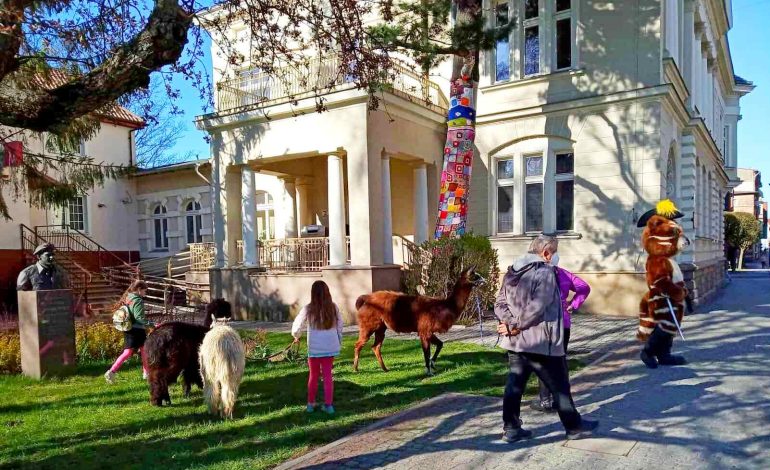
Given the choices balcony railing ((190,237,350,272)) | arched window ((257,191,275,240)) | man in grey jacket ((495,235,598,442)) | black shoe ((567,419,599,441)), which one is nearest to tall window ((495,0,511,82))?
balcony railing ((190,237,350,272))

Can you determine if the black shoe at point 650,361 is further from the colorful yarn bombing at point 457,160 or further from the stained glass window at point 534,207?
the stained glass window at point 534,207

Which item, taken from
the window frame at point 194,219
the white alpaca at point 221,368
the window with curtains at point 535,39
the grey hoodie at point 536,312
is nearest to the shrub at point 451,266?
the window with curtains at point 535,39

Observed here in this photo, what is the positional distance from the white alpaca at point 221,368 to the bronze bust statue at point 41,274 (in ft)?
15.1

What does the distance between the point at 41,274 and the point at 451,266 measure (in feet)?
25.8

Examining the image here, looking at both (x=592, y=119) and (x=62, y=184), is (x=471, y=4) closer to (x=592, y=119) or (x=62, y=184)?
(x=592, y=119)

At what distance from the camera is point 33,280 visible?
804cm

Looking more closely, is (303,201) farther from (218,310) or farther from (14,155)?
(218,310)

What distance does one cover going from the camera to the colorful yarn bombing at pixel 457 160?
12312 mm

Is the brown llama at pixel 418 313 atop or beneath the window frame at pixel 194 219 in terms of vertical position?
beneath

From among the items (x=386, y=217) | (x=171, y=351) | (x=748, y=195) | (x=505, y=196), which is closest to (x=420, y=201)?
(x=386, y=217)

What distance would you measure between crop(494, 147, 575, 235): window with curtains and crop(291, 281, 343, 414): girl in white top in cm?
987

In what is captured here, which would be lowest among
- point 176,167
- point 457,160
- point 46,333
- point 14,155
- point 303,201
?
point 46,333

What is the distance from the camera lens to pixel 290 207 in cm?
1834

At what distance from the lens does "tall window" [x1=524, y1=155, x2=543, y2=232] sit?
46.8 feet
